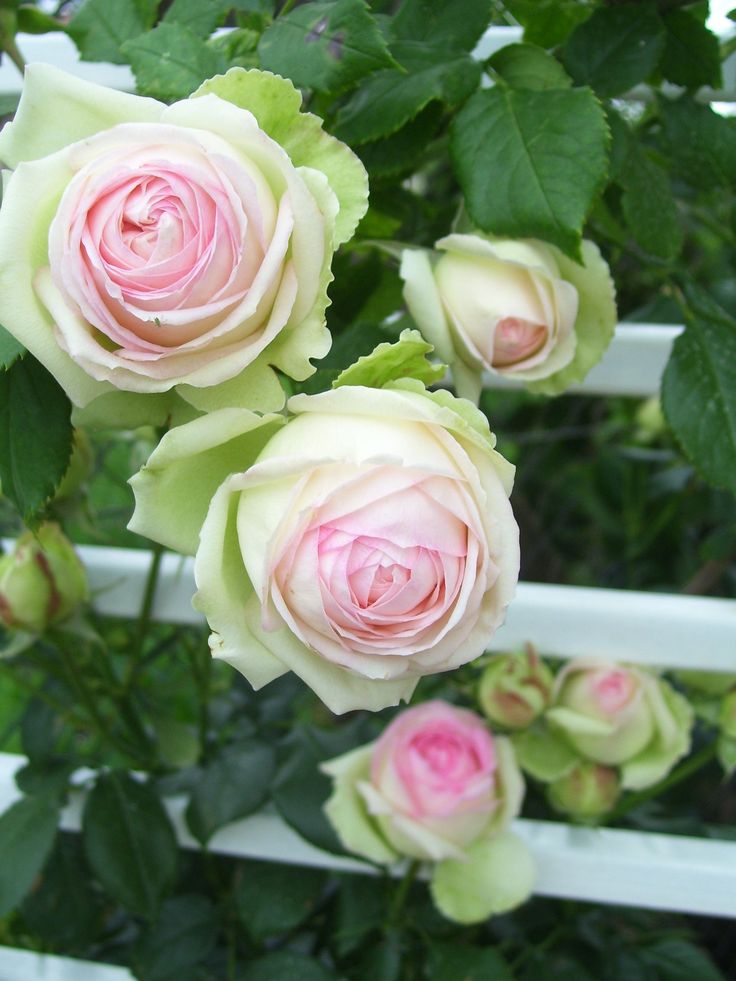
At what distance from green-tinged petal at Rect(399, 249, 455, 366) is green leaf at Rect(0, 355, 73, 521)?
6.4 inches

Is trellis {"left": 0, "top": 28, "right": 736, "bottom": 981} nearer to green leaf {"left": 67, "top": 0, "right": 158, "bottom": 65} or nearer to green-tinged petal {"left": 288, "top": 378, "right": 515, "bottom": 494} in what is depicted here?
green leaf {"left": 67, "top": 0, "right": 158, "bottom": 65}

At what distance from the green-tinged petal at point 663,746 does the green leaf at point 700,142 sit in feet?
1.19

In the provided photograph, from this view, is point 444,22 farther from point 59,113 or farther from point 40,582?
point 40,582

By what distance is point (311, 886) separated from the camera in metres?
0.78

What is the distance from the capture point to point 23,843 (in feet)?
2.29

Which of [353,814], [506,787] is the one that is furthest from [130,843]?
[506,787]

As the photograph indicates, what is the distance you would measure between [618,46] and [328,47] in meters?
0.18

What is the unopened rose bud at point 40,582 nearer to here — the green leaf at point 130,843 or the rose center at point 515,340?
the green leaf at point 130,843

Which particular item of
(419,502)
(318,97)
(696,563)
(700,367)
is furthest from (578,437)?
(419,502)

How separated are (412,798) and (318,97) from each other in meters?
0.47

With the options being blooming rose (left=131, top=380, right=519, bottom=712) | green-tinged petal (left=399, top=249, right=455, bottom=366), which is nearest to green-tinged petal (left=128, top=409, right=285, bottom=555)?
blooming rose (left=131, top=380, right=519, bottom=712)

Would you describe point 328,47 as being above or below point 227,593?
above

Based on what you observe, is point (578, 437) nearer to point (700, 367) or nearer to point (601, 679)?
point (601, 679)

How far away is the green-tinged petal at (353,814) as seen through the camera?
0.66 meters
